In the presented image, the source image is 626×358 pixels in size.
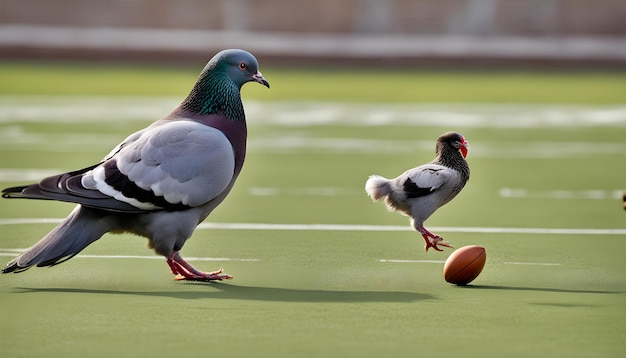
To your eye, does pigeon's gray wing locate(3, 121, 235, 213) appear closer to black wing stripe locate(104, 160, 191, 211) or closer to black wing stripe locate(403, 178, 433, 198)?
black wing stripe locate(104, 160, 191, 211)

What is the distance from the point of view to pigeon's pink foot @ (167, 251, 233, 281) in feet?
22.7

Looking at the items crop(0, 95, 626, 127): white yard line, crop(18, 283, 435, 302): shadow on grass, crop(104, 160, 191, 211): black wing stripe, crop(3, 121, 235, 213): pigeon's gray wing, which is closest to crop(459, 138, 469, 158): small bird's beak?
crop(18, 283, 435, 302): shadow on grass

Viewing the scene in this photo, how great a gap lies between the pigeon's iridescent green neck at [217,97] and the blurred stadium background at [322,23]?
24.0 meters

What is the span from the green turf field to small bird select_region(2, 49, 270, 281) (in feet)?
0.73

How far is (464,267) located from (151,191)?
1569 mm

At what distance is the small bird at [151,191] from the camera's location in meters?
6.57

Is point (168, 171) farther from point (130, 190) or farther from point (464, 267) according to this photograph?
point (464, 267)

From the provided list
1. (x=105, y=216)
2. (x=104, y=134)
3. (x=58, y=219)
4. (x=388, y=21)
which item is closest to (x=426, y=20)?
(x=388, y=21)

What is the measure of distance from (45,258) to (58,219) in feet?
9.09

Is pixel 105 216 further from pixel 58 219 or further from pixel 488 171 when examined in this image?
pixel 488 171

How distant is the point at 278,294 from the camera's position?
21.7 ft

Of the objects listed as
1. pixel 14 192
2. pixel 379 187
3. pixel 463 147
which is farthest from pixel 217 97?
pixel 463 147

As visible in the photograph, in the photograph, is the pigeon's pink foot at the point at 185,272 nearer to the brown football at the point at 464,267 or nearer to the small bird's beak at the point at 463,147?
the brown football at the point at 464,267

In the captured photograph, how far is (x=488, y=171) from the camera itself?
40.4ft
